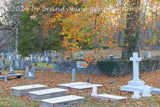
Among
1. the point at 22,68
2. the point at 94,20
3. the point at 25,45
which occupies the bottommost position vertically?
the point at 22,68

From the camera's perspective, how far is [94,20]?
43.8 ft

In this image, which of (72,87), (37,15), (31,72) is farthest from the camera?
(37,15)

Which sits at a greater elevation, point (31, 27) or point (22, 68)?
point (31, 27)

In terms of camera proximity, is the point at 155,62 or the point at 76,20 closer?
the point at 76,20

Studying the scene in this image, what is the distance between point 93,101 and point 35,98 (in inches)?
90.4

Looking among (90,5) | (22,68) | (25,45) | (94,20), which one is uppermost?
(90,5)

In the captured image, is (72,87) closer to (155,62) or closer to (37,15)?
(37,15)

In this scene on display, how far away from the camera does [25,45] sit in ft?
67.5

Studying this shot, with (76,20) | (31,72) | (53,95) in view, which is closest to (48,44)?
(31,72)

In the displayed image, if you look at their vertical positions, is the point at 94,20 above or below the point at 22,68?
above

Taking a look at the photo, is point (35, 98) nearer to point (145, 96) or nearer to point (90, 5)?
point (145, 96)

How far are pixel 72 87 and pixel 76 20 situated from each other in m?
4.65

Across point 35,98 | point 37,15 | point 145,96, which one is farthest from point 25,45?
point 145,96

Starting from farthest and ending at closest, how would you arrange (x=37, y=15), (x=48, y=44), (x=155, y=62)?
(x=48, y=44) → (x=155, y=62) → (x=37, y=15)
